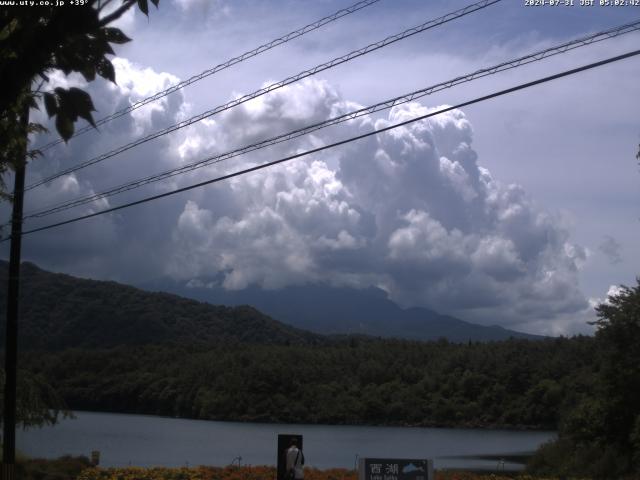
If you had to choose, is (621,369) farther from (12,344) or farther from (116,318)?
(116,318)

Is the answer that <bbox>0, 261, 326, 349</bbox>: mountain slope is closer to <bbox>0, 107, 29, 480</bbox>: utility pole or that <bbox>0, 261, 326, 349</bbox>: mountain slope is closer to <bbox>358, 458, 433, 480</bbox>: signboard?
<bbox>0, 107, 29, 480</bbox>: utility pole

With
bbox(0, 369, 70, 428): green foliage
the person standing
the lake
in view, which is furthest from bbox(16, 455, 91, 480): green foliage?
the person standing

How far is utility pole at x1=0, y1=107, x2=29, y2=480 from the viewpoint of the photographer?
1891 centimetres

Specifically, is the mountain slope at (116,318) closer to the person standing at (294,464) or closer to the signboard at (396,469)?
the person standing at (294,464)

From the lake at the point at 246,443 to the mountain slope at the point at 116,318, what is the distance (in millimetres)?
22814

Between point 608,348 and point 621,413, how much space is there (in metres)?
2.40

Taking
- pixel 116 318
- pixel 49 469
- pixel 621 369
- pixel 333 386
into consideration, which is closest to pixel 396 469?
pixel 49 469

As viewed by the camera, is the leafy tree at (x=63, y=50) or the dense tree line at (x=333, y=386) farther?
the dense tree line at (x=333, y=386)

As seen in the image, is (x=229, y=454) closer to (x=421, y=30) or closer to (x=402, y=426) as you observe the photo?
(x=421, y=30)

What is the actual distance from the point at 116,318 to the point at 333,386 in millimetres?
46108

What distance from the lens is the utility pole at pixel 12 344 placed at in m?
18.9

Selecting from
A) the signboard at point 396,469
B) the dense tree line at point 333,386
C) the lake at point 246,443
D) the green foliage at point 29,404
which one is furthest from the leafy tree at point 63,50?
the dense tree line at point 333,386

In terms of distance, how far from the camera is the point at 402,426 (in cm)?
7856

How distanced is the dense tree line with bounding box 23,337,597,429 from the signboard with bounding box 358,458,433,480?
6122 cm
